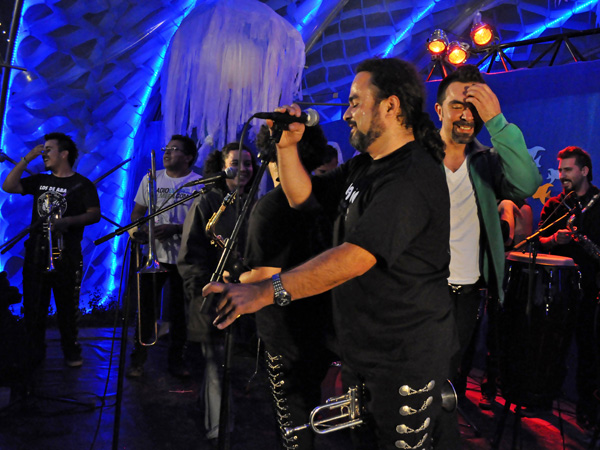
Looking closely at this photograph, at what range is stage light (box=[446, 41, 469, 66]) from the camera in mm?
5070

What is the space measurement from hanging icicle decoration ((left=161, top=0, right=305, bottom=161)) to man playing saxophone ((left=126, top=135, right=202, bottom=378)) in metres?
1.10

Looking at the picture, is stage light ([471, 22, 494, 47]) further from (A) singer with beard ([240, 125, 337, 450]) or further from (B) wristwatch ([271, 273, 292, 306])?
(B) wristwatch ([271, 273, 292, 306])

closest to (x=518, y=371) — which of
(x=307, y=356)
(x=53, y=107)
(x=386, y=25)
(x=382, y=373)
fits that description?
(x=307, y=356)

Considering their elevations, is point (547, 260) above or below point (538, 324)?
above

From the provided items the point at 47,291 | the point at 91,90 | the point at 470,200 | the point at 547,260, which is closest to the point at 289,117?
the point at 470,200

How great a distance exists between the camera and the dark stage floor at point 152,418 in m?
3.03

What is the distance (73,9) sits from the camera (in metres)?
6.32

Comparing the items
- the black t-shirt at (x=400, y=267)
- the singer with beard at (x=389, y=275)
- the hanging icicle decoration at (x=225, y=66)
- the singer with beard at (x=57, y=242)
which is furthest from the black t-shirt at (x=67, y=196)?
the black t-shirt at (x=400, y=267)

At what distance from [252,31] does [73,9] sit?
2.54 m

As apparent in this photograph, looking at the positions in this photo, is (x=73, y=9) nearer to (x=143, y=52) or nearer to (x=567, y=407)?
(x=143, y=52)

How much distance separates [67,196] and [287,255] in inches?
115

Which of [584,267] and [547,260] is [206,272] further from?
[584,267]

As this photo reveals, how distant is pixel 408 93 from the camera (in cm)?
168

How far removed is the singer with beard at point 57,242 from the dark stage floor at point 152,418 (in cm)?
35
